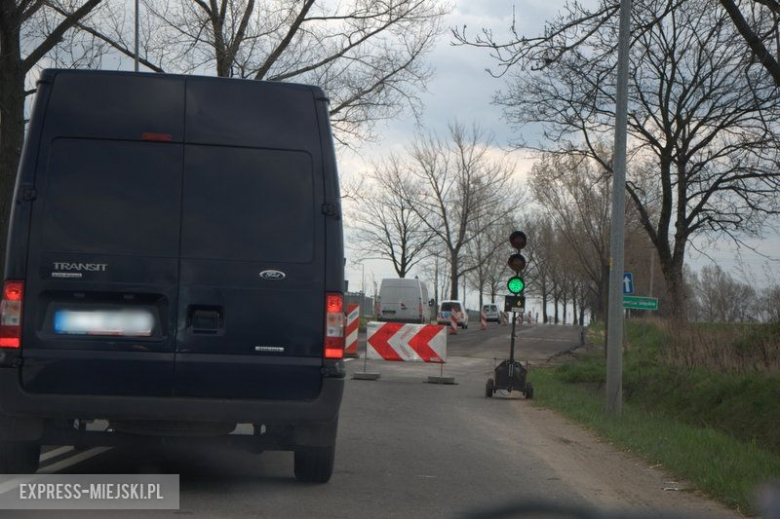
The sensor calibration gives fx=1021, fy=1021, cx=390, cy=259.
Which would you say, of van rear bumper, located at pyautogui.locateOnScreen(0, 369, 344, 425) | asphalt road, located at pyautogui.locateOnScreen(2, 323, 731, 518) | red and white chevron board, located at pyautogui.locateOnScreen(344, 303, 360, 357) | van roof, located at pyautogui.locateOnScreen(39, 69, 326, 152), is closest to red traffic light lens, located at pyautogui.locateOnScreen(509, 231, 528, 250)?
asphalt road, located at pyautogui.locateOnScreen(2, 323, 731, 518)

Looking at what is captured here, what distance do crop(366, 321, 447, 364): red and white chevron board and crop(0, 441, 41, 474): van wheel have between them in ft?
44.3

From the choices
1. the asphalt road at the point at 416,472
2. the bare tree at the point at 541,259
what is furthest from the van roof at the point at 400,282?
the asphalt road at the point at 416,472

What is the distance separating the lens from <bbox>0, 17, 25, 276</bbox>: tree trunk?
18.6 m

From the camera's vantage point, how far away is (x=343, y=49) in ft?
91.6

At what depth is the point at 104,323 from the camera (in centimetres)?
679

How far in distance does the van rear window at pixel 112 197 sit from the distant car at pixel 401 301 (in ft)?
130

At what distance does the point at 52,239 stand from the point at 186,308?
0.98 meters

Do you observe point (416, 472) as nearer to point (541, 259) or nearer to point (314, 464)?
point (314, 464)

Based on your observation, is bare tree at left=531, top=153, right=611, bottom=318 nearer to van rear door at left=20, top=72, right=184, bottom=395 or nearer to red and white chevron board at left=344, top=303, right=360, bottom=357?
red and white chevron board at left=344, top=303, right=360, bottom=357


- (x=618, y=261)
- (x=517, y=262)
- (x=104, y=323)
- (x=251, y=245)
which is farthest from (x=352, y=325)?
(x=104, y=323)

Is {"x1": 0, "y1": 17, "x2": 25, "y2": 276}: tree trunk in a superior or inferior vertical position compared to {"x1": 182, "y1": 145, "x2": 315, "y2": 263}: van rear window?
superior

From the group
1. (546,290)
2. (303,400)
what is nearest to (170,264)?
(303,400)

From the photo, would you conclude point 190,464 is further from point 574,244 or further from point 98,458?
point 574,244

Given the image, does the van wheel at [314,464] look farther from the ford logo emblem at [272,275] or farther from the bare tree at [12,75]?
the bare tree at [12,75]
